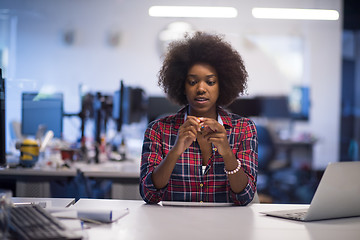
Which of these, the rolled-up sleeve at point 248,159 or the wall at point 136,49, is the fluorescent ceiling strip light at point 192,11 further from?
the rolled-up sleeve at point 248,159

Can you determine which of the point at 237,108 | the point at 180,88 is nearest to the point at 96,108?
the point at 237,108

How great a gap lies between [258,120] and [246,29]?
60.5 inches

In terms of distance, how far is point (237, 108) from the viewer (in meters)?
3.83

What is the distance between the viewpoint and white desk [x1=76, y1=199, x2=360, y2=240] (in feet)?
3.88

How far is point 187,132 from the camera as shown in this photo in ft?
5.24

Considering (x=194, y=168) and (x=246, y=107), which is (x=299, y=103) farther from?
(x=194, y=168)

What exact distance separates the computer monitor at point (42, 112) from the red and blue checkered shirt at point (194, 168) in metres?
1.46

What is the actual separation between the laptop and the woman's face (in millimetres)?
542

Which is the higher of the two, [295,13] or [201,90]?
A: [295,13]

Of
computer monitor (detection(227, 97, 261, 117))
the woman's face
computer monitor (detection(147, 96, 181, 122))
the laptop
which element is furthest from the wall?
the laptop

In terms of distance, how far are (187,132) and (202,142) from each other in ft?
0.82

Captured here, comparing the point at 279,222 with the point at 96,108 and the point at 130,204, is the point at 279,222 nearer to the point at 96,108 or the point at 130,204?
the point at 130,204

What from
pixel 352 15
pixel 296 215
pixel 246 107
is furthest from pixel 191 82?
pixel 352 15

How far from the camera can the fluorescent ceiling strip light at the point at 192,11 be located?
609 cm
